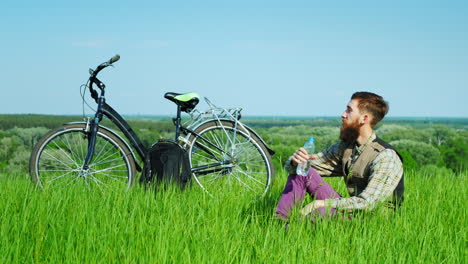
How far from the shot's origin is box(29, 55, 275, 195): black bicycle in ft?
15.8

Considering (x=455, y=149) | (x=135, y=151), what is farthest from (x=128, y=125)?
(x=455, y=149)

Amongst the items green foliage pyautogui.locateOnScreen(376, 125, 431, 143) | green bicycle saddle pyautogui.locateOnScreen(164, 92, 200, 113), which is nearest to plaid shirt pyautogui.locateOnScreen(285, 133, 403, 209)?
green bicycle saddle pyautogui.locateOnScreen(164, 92, 200, 113)

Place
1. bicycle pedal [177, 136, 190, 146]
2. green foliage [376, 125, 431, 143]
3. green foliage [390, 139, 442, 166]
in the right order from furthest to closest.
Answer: green foliage [376, 125, 431, 143], green foliage [390, 139, 442, 166], bicycle pedal [177, 136, 190, 146]

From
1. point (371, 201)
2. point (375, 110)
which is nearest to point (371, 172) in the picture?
point (371, 201)

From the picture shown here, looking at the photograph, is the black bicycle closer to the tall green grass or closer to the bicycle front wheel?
the bicycle front wheel

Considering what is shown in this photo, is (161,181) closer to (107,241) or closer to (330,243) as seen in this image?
(107,241)

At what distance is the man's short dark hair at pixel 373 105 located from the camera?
337 centimetres

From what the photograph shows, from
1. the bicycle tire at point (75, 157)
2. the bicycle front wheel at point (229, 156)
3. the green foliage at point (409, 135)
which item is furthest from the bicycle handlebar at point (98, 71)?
the green foliage at point (409, 135)

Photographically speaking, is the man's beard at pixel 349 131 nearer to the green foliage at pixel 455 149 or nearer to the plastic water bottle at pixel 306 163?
the plastic water bottle at pixel 306 163

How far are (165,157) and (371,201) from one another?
2182 millimetres

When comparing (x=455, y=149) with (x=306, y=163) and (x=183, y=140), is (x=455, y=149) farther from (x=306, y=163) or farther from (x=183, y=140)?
(x=306, y=163)

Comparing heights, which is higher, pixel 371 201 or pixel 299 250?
pixel 371 201

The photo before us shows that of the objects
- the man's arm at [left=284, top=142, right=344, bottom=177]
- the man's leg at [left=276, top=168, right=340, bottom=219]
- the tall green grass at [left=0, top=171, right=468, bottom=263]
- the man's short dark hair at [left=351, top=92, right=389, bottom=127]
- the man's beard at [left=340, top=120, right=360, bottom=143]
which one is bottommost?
the tall green grass at [left=0, top=171, right=468, bottom=263]

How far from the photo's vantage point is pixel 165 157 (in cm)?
456
